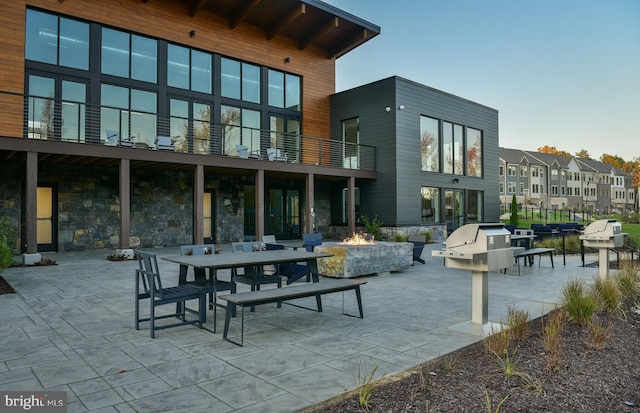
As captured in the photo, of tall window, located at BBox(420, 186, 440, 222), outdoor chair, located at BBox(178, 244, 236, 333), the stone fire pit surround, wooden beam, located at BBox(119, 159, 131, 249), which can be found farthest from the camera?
tall window, located at BBox(420, 186, 440, 222)

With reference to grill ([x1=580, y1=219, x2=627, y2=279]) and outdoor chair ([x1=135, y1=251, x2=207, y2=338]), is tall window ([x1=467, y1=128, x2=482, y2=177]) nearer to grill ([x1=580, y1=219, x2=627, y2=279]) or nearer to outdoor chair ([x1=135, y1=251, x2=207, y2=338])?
grill ([x1=580, y1=219, x2=627, y2=279])

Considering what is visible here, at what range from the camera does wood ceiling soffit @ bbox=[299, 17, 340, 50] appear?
17.3 metres

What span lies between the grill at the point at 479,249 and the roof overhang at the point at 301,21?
13.8m

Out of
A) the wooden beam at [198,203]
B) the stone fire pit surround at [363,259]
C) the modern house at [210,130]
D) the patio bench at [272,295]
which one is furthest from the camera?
the wooden beam at [198,203]

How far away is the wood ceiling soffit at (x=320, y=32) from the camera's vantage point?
1734 cm

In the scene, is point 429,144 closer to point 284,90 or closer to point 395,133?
point 395,133

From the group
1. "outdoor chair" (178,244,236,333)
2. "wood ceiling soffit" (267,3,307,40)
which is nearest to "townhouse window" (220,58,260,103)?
"wood ceiling soffit" (267,3,307,40)

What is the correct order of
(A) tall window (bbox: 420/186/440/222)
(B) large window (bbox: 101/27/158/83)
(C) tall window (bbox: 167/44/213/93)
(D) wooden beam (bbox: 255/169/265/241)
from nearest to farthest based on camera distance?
(B) large window (bbox: 101/27/158/83), (D) wooden beam (bbox: 255/169/265/241), (C) tall window (bbox: 167/44/213/93), (A) tall window (bbox: 420/186/440/222)

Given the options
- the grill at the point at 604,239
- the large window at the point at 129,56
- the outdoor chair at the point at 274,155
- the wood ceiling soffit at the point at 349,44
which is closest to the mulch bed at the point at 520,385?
the grill at the point at 604,239

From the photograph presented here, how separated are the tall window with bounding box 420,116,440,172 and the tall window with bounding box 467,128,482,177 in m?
2.58

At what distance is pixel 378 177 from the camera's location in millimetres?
17516

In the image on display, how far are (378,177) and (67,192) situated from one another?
11325 millimetres

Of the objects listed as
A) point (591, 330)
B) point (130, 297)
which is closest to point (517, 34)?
point (591, 330)

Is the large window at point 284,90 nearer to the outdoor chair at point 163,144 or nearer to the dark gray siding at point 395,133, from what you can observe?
the dark gray siding at point 395,133
